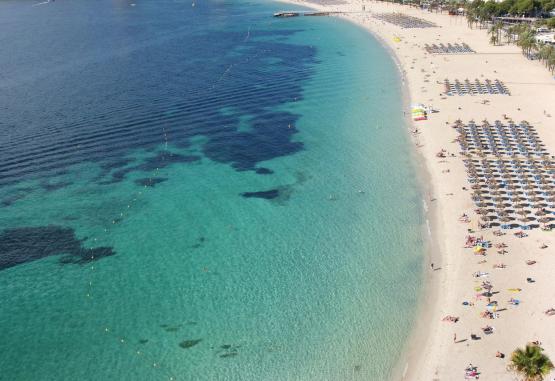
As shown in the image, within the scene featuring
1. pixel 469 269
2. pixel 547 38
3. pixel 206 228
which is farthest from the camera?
pixel 547 38

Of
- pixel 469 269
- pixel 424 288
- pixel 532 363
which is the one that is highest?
pixel 532 363

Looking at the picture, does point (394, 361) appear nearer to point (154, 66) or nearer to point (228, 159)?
point (228, 159)

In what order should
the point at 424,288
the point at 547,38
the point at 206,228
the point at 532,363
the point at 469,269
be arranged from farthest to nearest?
the point at 547,38, the point at 206,228, the point at 469,269, the point at 424,288, the point at 532,363

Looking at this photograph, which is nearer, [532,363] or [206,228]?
[532,363]

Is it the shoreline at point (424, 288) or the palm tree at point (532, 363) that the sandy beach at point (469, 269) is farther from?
the palm tree at point (532, 363)

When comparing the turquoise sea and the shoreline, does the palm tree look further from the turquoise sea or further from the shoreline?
the turquoise sea

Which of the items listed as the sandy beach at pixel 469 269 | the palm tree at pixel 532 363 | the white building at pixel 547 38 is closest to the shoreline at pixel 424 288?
the sandy beach at pixel 469 269

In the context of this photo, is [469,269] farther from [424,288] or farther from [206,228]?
[206,228]

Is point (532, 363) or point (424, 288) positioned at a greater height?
point (532, 363)

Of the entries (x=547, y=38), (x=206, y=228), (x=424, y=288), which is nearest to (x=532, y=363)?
(x=424, y=288)

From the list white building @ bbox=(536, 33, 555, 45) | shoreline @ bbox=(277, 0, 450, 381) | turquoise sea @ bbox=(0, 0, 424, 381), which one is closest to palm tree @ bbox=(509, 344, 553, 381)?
shoreline @ bbox=(277, 0, 450, 381)
